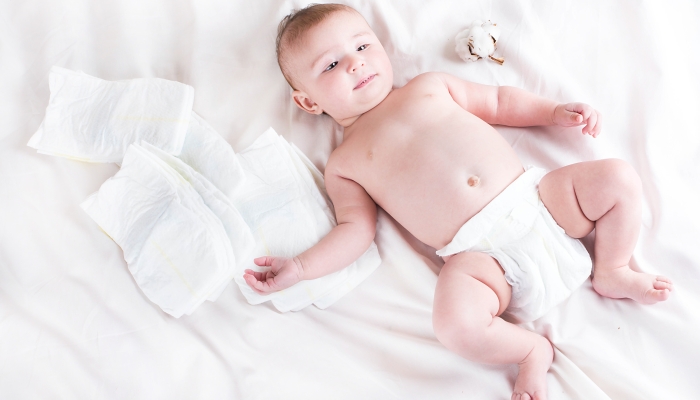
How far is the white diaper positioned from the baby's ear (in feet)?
1.87

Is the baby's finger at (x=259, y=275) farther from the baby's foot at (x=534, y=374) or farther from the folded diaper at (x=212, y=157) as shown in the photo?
the baby's foot at (x=534, y=374)

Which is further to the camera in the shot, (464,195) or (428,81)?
(428,81)

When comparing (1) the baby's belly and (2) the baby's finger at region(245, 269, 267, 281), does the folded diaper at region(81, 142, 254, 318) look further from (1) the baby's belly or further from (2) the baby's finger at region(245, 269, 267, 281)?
(1) the baby's belly

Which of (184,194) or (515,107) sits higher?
(515,107)

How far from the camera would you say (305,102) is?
156 centimetres

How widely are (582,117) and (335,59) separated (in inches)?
27.1

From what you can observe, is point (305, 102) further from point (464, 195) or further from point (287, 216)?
point (464, 195)

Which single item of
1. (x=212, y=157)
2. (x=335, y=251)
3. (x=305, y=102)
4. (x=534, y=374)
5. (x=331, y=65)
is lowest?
(x=534, y=374)

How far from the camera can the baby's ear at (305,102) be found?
1547 mm

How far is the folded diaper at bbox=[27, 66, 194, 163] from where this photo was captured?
1.47m

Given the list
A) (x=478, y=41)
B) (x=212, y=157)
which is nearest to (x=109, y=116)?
(x=212, y=157)

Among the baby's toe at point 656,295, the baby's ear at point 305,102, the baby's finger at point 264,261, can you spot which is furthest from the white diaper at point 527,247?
the baby's ear at point 305,102

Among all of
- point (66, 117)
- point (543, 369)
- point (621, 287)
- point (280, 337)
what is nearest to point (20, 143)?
point (66, 117)

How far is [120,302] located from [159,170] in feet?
1.21
